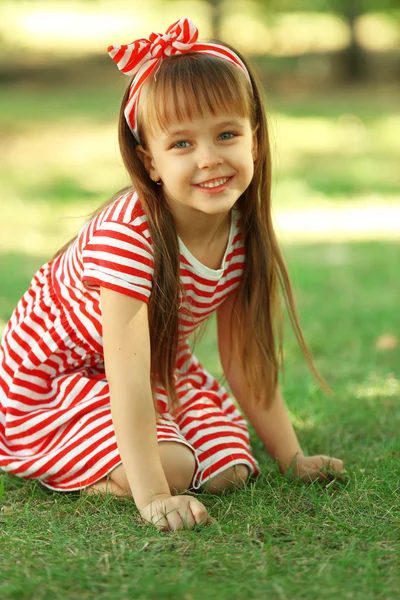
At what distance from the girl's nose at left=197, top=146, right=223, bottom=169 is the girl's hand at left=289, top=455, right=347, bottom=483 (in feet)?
2.71

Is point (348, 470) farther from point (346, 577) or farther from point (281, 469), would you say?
point (346, 577)

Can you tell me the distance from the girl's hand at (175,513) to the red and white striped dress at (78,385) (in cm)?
27

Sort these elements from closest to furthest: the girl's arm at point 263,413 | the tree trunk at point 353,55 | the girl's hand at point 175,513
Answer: the girl's hand at point 175,513, the girl's arm at point 263,413, the tree trunk at point 353,55

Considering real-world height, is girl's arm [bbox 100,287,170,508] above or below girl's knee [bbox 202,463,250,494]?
above

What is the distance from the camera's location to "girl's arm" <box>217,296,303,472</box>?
257 cm

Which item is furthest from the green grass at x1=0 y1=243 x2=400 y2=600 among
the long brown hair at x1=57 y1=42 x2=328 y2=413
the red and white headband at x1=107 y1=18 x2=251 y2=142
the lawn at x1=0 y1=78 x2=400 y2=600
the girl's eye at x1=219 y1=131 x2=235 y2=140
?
the red and white headband at x1=107 y1=18 x2=251 y2=142

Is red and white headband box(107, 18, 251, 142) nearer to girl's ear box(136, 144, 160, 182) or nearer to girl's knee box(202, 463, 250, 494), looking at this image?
girl's ear box(136, 144, 160, 182)

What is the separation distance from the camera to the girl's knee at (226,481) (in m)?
2.39

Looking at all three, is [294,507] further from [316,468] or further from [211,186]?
[211,186]

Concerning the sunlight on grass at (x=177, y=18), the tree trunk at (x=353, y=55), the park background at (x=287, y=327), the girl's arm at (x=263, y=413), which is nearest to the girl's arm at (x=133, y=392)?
the park background at (x=287, y=327)

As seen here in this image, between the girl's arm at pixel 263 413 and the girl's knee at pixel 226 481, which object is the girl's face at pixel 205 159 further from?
the girl's knee at pixel 226 481

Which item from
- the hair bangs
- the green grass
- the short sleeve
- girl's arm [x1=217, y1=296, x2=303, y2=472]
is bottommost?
the green grass

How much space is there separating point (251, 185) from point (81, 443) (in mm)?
808

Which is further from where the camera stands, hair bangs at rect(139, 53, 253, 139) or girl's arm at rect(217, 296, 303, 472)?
girl's arm at rect(217, 296, 303, 472)
